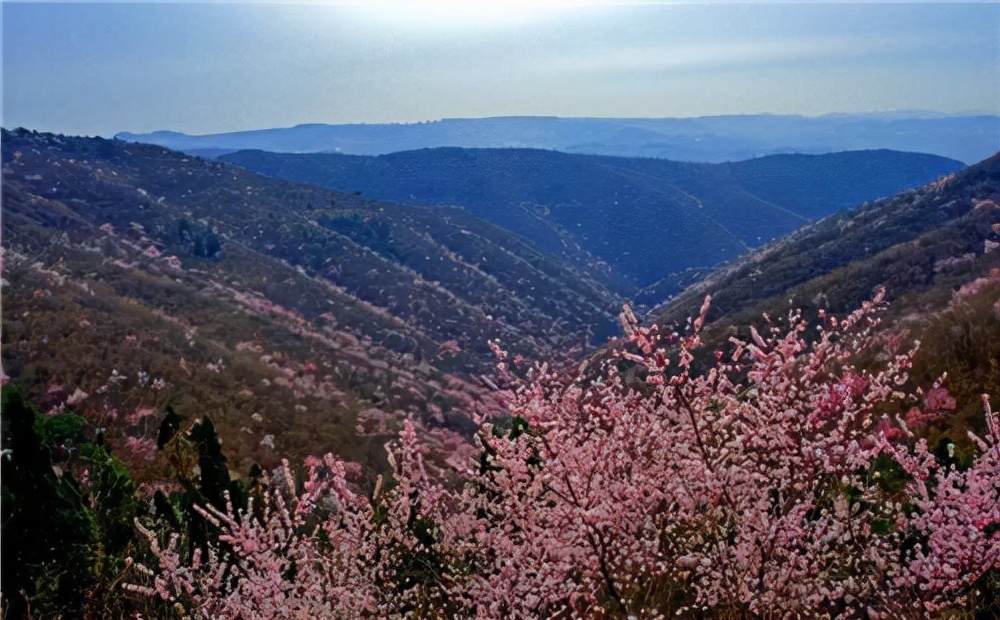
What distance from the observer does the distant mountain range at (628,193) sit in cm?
8412

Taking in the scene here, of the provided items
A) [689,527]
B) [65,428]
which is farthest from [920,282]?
[65,428]

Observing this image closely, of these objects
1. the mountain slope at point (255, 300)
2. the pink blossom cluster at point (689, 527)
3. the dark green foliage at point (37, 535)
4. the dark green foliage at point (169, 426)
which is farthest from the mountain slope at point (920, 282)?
the dark green foliage at point (169, 426)

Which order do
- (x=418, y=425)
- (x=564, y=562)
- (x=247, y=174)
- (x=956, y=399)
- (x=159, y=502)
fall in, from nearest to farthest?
(x=564, y=562)
(x=159, y=502)
(x=956, y=399)
(x=418, y=425)
(x=247, y=174)

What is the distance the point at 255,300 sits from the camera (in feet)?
116

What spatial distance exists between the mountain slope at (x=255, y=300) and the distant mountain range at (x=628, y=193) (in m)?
16.8

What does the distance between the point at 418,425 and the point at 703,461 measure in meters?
20.4

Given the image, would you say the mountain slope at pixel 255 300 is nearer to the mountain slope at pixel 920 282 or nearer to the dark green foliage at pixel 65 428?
the dark green foliage at pixel 65 428

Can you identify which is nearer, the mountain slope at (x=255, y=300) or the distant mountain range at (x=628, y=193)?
the mountain slope at (x=255, y=300)

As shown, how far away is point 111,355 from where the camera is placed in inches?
727

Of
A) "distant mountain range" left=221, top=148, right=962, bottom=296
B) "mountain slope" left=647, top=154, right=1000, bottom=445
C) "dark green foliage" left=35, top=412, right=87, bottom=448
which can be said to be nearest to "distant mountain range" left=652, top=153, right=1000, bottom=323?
"mountain slope" left=647, top=154, right=1000, bottom=445

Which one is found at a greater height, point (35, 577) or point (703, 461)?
point (703, 461)

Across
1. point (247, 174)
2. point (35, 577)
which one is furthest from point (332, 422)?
point (247, 174)

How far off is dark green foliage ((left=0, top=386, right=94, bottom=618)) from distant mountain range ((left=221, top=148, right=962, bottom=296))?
66.6 metres

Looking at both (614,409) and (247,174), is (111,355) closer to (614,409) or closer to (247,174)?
(614,409)
